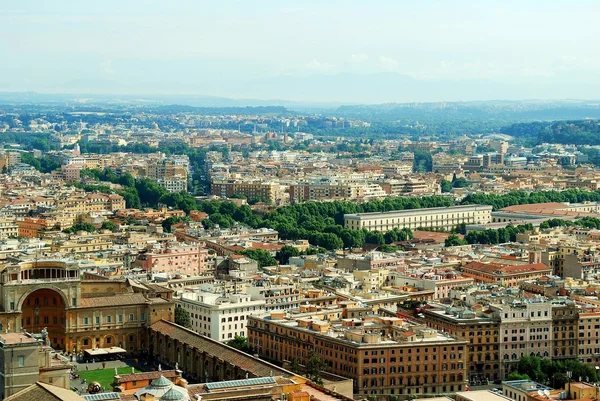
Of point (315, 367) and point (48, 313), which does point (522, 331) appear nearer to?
point (315, 367)

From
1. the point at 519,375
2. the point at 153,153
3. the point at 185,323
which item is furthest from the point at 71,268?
the point at 153,153

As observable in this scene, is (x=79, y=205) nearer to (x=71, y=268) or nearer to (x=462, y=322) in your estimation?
(x=71, y=268)

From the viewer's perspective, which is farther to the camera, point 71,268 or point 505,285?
point 505,285

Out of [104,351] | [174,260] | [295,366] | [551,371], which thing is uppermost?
[295,366]

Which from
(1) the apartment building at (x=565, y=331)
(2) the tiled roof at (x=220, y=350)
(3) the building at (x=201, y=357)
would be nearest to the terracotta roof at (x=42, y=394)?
(3) the building at (x=201, y=357)

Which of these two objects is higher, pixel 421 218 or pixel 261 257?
pixel 261 257

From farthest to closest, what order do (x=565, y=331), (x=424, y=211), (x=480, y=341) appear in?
(x=424, y=211), (x=565, y=331), (x=480, y=341)

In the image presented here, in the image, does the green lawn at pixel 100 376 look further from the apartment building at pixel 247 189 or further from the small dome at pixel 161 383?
the apartment building at pixel 247 189

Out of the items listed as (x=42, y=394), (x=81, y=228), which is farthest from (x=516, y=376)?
(x=81, y=228)
